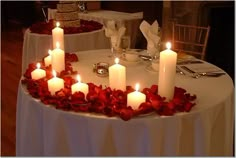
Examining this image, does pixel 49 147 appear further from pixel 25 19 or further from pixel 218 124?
pixel 25 19

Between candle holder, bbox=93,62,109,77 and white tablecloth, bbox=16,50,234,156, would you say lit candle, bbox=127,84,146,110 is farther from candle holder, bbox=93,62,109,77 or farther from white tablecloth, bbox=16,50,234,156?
candle holder, bbox=93,62,109,77

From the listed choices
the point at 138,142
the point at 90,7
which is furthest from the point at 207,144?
the point at 90,7

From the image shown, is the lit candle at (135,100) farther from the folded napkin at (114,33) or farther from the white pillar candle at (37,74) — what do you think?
the folded napkin at (114,33)

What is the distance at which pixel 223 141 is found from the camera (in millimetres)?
1613

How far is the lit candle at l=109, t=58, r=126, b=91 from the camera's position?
1.47m

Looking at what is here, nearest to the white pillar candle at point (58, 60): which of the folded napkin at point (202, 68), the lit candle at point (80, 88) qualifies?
the lit candle at point (80, 88)

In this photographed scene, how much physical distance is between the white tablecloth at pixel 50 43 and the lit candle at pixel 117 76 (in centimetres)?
153

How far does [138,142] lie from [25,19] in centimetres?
667

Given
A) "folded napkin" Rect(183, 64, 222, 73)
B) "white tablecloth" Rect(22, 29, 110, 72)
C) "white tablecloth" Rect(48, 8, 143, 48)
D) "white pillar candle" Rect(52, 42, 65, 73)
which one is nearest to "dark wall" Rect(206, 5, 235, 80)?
"white tablecloth" Rect(48, 8, 143, 48)

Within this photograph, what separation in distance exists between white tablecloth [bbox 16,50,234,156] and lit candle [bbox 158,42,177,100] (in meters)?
0.12

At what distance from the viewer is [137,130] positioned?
1.36 metres

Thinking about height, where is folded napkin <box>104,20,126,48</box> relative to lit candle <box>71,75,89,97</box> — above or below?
above

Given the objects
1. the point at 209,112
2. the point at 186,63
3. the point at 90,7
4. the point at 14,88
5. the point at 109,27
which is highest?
the point at 90,7

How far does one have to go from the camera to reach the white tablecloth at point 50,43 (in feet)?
9.69
